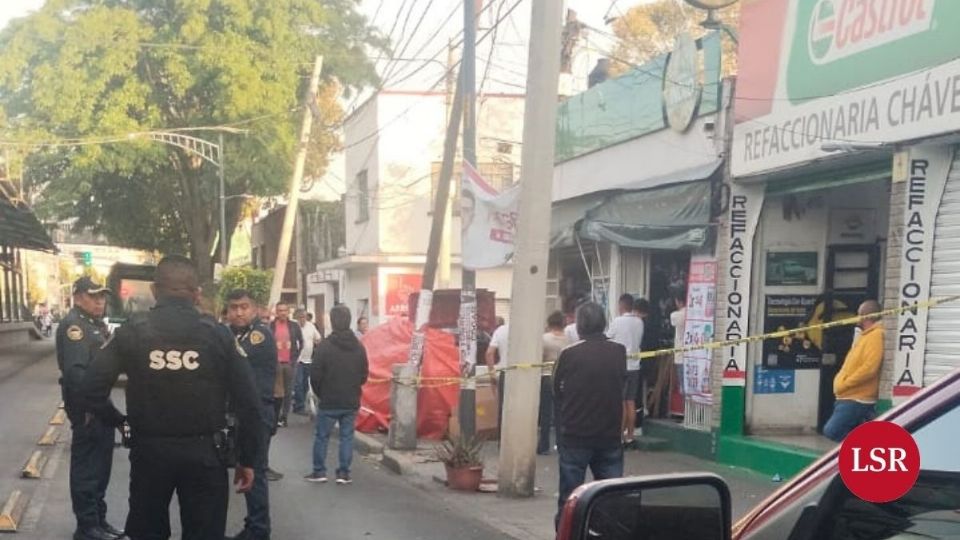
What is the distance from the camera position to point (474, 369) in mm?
11094

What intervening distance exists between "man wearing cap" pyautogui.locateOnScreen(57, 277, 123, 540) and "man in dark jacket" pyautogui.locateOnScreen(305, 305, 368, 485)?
9.30 feet

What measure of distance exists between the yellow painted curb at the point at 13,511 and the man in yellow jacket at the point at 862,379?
650cm

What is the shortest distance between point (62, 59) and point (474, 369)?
18722 millimetres

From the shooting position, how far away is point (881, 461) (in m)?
1.53

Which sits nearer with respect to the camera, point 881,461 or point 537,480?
point 881,461

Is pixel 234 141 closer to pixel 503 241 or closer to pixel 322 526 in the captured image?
pixel 503 241

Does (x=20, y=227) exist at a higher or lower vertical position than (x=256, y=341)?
higher

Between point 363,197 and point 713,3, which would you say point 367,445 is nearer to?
point 713,3

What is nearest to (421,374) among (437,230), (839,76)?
(437,230)

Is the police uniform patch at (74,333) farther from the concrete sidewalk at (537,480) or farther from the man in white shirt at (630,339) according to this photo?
the man in white shirt at (630,339)

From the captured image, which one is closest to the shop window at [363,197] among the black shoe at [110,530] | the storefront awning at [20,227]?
the storefront awning at [20,227]

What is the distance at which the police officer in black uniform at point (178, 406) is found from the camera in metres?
4.37

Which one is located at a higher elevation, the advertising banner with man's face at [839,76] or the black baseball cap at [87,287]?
the advertising banner with man's face at [839,76]

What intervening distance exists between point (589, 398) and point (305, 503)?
3.10 meters
